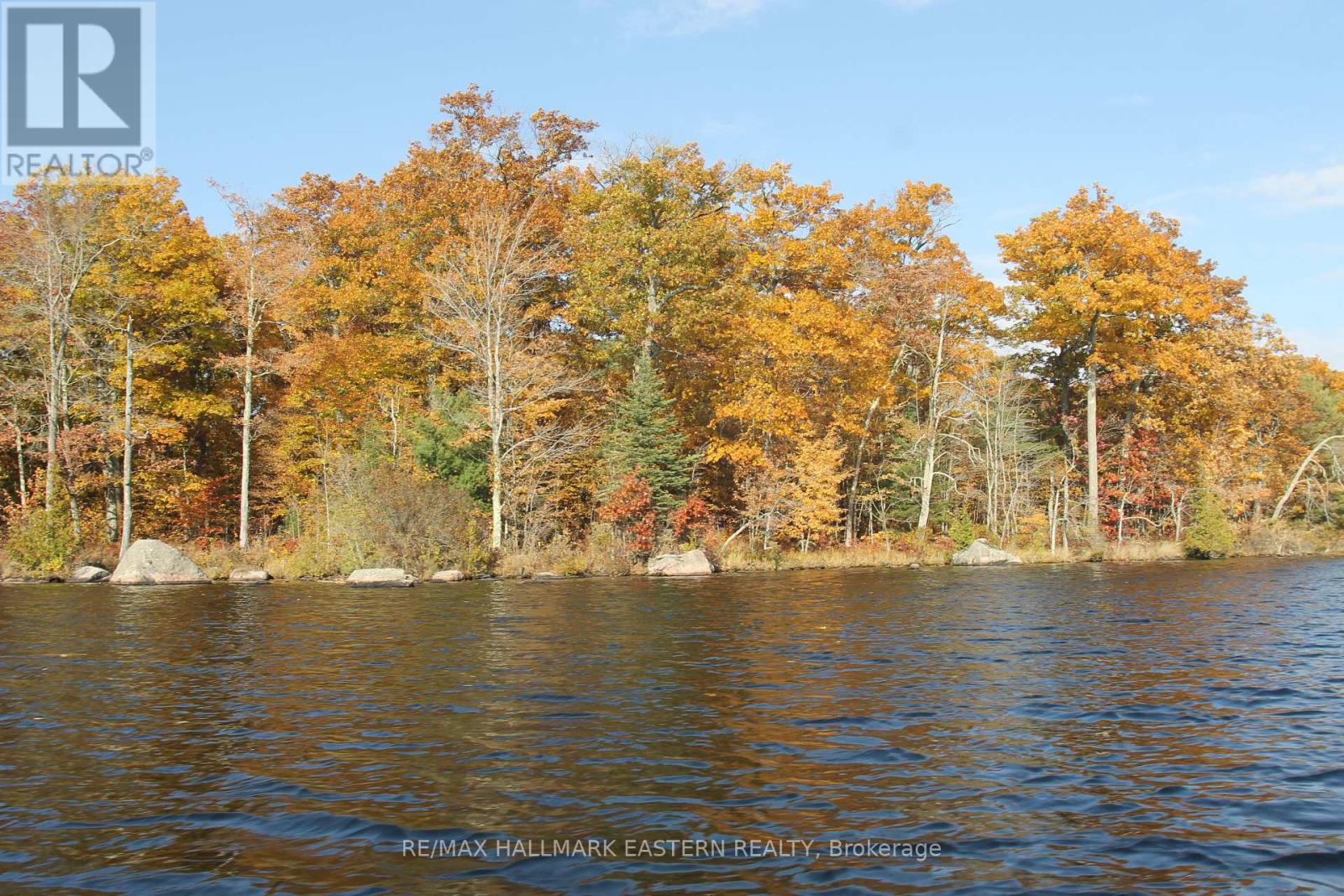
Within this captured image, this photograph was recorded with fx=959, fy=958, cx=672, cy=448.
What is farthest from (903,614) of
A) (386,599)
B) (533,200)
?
(533,200)

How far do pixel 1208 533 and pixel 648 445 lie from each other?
2416 centimetres

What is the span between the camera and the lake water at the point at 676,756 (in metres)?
6.42

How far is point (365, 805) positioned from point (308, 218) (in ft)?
143

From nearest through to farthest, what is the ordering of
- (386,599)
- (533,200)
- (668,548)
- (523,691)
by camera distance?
1. (523,691)
2. (386,599)
3. (668,548)
4. (533,200)

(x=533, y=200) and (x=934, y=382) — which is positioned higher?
(x=533, y=200)

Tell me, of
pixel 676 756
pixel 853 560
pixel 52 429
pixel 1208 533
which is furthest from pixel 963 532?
pixel 52 429

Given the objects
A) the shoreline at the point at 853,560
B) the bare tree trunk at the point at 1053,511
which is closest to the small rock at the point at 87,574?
the shoreline at the point at 853,560

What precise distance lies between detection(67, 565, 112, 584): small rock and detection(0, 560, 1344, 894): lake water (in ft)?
45.1

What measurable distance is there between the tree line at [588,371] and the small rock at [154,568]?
9.68 feet

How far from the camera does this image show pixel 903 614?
20047 mm

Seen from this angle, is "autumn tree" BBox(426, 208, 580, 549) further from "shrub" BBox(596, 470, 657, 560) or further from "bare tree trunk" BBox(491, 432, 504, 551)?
"shrub" BBox(596, 470, 657, 560)

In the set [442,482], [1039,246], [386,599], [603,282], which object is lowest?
[386,599]

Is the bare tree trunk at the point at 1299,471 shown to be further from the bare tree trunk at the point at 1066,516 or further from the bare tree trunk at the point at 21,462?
the bare tree trunk at the point at 21,462

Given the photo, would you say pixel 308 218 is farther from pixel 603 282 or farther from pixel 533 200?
pixel 603 282
